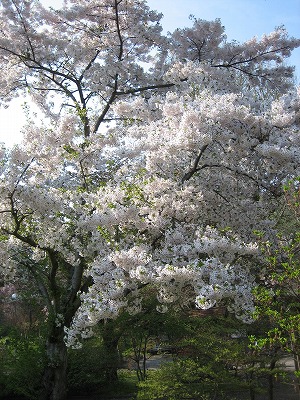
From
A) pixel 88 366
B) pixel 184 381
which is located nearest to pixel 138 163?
pixel 184 381

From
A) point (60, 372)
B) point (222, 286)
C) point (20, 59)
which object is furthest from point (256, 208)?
point (20, 59)

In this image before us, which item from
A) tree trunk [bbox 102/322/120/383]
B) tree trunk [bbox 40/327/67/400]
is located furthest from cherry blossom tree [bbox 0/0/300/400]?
tree trunk [bbox 102/322/120/383]

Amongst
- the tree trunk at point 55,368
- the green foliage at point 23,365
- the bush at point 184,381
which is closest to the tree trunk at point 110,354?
the tree trunk at point 55,368

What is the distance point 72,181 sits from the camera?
10.3 metres

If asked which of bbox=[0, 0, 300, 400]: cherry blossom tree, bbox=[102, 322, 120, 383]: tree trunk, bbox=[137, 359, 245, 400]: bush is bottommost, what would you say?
bbox=[137, 359, 245, 400]: bush

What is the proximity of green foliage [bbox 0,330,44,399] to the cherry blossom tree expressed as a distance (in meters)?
0.43

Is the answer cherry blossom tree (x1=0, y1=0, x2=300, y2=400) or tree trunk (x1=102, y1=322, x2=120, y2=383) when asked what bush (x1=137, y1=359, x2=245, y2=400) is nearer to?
cherry blossom tree (x1=0, y1=0, x2=300, y2=400)

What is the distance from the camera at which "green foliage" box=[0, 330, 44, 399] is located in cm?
1068

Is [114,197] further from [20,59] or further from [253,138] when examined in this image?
[20,59]

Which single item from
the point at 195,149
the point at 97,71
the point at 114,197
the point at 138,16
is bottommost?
the point at 114,197

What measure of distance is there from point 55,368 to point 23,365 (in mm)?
877

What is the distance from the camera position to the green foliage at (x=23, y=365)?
10680 mm

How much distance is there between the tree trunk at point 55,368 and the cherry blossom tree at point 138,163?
0.09 feet

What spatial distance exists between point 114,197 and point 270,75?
7004 millimetres
